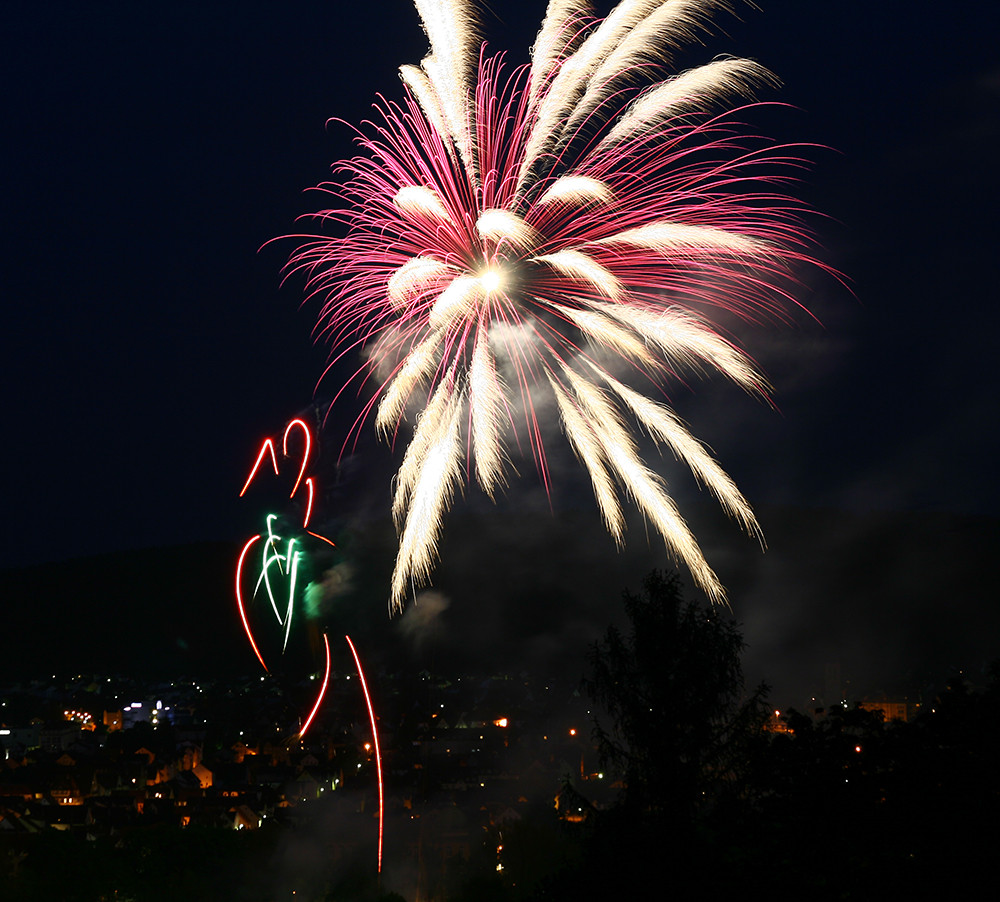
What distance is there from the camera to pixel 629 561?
87.2 metres

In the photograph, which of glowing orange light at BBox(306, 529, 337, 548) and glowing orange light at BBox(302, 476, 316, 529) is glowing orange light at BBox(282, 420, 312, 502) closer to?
glowing orange light at BBox(302, 476, 316, 529)

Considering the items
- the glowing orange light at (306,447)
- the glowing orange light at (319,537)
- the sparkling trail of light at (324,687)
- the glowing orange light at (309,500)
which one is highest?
the glowing orange light at (306,447)

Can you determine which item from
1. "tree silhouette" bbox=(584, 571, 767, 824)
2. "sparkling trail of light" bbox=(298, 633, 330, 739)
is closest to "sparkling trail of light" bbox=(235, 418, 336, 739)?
"sparkling trail of light" bbox=(298, 633, 330, 739)

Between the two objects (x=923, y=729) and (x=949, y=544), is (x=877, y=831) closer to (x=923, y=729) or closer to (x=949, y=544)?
(x=923, y=729)

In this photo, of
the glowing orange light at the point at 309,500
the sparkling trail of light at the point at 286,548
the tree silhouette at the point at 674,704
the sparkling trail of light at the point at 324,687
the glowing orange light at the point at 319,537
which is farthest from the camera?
the sparkling trail of light at the point at 324,687

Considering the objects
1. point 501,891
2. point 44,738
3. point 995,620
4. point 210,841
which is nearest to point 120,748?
point 44,738

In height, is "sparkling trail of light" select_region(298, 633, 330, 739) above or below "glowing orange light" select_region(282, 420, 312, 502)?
below

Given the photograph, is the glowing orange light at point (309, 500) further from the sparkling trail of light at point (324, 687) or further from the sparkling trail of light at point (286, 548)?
the sparkling trail of light at point (324, 687)

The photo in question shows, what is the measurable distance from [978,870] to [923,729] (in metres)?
1.34

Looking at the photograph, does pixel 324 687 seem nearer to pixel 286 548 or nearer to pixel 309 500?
pixel 286 548

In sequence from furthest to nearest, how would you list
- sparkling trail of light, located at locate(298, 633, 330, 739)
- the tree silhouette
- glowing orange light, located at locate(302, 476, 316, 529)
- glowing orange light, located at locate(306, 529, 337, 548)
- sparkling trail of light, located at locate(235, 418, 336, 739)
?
sparkling trail of light, located at locate(298, 633, 330, 739), glowing orange light, located at locate(302, 476, 316, 529), glowing orange light, located at locate(306, 529, 337, 548), sparkling trail of light, located at locate(235, 418, 336, 739), the tree silhouette

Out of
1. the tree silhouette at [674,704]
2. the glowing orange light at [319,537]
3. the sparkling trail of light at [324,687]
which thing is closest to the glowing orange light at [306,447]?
the glowing orange light at [319,537]

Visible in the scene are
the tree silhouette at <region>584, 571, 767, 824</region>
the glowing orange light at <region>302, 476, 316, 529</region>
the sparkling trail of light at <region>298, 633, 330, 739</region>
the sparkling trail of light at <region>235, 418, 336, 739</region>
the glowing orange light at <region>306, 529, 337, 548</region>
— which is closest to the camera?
the tree silhouette at <region>584, 571, 767, 824</region>

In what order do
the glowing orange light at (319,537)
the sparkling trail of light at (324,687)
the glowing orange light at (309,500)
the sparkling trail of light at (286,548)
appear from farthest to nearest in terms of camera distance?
the sparkling trail of light at (324,687) < the glowing orange light at (309,500) < the glowing orange light at (319,537) < the sparkling trail of light at (286,548)
